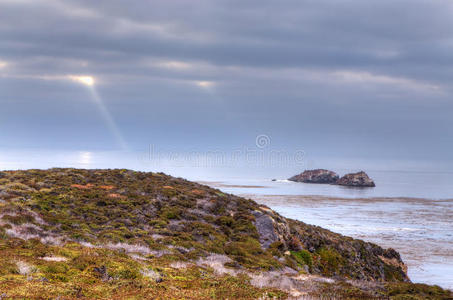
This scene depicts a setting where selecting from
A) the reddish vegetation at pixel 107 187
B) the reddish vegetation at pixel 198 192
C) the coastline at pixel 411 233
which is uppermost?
the reddish vegetation at pixel 107 187

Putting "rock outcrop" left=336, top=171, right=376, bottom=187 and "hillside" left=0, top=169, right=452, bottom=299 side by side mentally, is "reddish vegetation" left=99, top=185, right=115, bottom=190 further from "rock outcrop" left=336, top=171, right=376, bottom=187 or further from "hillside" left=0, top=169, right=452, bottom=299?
"rock outcrop" left=336, top=171, right=376, bottom=187

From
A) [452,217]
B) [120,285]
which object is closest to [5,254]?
[120,285]

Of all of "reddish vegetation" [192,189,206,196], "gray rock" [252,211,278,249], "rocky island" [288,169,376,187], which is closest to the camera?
"gray rock" [252,211,278,249]

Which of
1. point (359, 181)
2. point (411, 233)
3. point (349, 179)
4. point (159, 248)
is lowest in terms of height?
point (411, 233)

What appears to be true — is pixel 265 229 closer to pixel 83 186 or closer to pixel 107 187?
pixel 107 187

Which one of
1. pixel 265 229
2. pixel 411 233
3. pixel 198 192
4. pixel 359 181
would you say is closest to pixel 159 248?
pixel 265 229

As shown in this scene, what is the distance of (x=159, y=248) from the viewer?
1903 cm

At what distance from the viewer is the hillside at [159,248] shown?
1141 cm

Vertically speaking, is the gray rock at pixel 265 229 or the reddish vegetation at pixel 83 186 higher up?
the reddish vegetation at pixel 83 186

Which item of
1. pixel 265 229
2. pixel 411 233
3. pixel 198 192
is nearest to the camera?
pixel 265 229

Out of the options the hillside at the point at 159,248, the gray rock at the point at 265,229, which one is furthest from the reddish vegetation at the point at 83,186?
the gray rock at the point at 265,229

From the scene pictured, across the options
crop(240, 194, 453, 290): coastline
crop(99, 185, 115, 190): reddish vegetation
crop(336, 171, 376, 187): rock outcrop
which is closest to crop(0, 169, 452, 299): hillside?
crop(99, 185, 115, 190): reddish vegetation

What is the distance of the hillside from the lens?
11406 mm

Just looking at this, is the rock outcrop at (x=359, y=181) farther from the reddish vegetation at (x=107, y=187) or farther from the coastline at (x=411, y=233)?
the reddish vegetation at (x=107, y=187)
